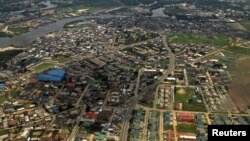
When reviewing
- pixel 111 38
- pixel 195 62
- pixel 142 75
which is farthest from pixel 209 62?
pixel 111 38

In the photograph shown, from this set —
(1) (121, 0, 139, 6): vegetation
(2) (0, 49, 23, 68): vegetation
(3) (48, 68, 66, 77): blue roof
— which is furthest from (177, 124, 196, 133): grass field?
(1) (121, 0, 139, 6): vegetation

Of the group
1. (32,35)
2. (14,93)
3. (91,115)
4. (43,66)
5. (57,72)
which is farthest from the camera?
(32,35)

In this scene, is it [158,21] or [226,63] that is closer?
[226,63]

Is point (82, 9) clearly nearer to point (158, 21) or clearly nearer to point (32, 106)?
point (158, 21)

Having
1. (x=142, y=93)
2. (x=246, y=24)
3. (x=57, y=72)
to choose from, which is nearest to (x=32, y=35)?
(x=57, y=72)

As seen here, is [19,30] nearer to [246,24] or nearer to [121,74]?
[121,74]

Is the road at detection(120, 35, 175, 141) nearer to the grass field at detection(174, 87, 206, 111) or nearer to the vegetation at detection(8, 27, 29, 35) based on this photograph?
the grass field at detection(174, 87, 206, 111)
